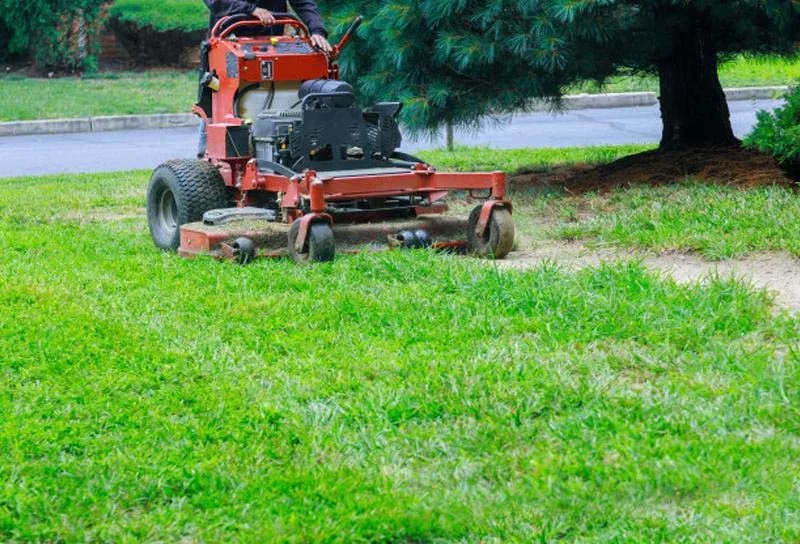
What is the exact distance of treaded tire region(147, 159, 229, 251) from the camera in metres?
7.83

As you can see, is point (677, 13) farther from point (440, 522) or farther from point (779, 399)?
point (440, 522)

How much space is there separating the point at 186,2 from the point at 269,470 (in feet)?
77.7

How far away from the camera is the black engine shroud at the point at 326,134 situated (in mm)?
7480

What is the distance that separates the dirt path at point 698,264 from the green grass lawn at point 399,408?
13.8 inches

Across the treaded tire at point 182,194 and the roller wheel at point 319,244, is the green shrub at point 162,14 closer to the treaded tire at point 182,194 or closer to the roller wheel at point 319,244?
the treaded tire at point 182,194

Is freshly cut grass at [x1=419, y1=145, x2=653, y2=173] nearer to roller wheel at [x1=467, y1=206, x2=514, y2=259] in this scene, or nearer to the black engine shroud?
the black engine shroud

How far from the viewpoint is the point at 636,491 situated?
375 centimetres

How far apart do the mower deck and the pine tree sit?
5.88 feet

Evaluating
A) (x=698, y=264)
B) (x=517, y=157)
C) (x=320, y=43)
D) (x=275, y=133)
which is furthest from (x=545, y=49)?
(x=517, y=157)

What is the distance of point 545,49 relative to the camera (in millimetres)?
8797

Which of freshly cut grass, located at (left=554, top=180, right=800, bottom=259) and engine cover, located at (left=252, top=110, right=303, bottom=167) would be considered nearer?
freshly cut grass, located at (left=554, top=180, right=800, bottom=259)

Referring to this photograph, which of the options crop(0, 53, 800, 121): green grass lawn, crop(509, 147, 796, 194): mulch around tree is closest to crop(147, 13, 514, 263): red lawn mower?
crop(509, 147, 796, 194): mulch around tree

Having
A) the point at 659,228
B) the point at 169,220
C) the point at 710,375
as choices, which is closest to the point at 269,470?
the point at 710,375

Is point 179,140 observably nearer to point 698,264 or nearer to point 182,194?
point 182,194
